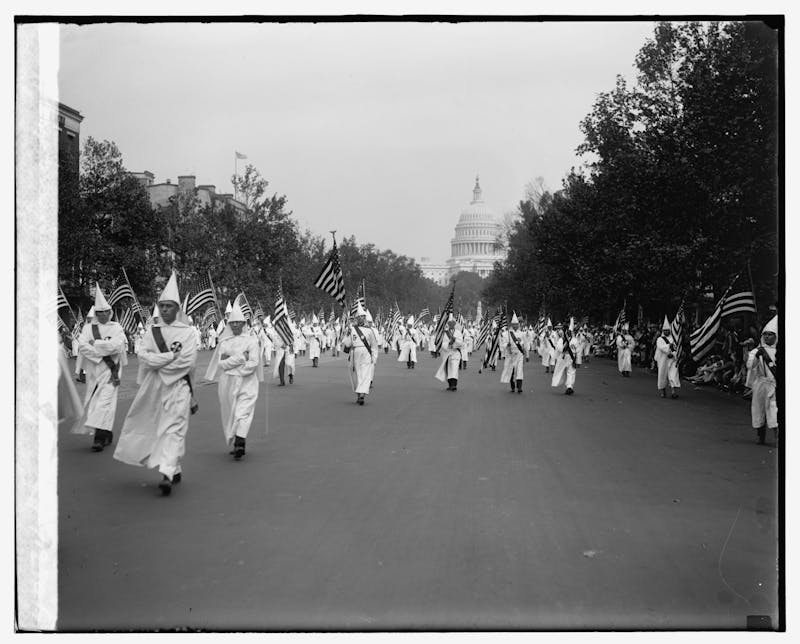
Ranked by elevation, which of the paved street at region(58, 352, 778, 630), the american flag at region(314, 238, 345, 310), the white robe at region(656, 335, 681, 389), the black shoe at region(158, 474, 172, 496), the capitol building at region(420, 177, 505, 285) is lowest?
the paved street at region(58, 352, 778, 630)

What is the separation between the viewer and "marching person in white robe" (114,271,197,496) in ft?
24.9

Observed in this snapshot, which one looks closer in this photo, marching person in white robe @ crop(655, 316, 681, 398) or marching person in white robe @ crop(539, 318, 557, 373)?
marching person in white robe @ crop(655, 316, 681, 398)

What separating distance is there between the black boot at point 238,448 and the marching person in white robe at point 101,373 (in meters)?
1.59

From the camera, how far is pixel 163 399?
7734 mm

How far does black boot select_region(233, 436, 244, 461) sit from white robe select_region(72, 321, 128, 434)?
1589mm

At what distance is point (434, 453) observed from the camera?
10.1 meters

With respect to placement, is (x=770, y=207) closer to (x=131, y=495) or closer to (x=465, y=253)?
(x=131, y=495)

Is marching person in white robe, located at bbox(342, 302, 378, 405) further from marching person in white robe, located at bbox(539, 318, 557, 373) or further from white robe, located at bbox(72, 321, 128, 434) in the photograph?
marching person in white robe, located at bbox(539, 318, 557, 373)

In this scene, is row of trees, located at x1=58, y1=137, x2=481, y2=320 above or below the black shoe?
above

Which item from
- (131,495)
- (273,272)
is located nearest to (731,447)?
(131,495)

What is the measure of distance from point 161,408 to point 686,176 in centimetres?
1472

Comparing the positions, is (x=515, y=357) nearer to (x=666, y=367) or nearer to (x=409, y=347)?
(x=666, y=367)

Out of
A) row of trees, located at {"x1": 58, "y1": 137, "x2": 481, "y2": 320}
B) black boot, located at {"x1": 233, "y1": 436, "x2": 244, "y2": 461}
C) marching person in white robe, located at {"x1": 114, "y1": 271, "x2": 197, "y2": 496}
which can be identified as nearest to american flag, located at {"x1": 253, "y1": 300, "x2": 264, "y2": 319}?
row of trees, located at {"x1": 58, "y1": 137, "x2": 481, "y2": 320}

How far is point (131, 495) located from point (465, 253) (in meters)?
128
